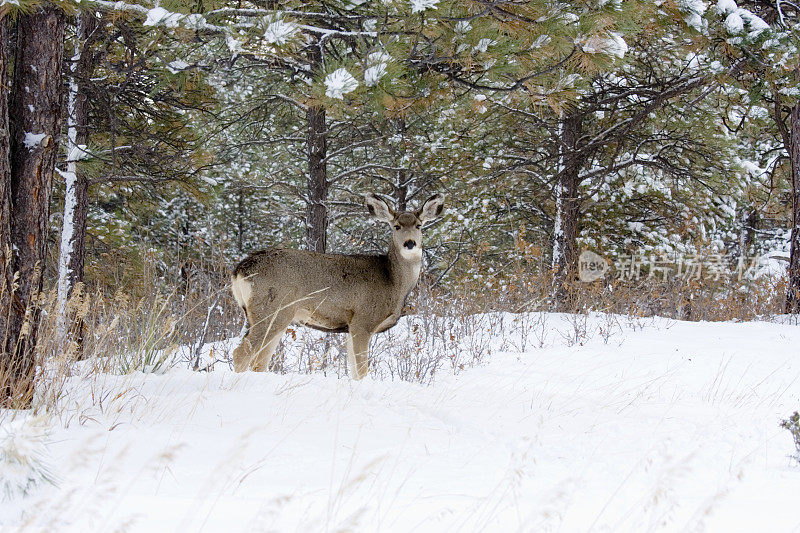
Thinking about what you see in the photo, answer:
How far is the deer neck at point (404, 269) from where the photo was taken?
285 inches

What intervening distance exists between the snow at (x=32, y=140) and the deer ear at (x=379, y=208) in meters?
3.34

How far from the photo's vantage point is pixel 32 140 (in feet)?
15.3

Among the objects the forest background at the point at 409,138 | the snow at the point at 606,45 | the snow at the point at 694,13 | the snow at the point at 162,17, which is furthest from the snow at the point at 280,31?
the snow at the point at 694,13

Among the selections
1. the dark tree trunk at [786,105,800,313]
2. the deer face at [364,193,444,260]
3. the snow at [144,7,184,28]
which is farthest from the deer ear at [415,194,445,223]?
the dark tree trunk at [786,105,800,313]

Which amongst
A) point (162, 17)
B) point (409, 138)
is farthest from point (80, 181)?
point (409, 138)

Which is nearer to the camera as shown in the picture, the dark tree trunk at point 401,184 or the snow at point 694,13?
the snow at point 694,13

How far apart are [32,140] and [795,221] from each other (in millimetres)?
12738

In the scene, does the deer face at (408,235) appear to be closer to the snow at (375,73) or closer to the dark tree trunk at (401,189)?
the snow at (375,73)

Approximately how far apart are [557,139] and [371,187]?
20.4 ft

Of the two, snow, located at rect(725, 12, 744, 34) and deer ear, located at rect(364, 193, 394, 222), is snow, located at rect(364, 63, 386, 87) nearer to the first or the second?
deer ear, located at rect(364, 193, 394, 222)

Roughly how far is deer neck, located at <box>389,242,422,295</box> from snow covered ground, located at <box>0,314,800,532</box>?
1.04m

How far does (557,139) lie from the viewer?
14383 mm

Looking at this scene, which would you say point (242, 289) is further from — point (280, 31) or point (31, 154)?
point (280, 31)

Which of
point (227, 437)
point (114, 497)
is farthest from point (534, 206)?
point (114, 497)
